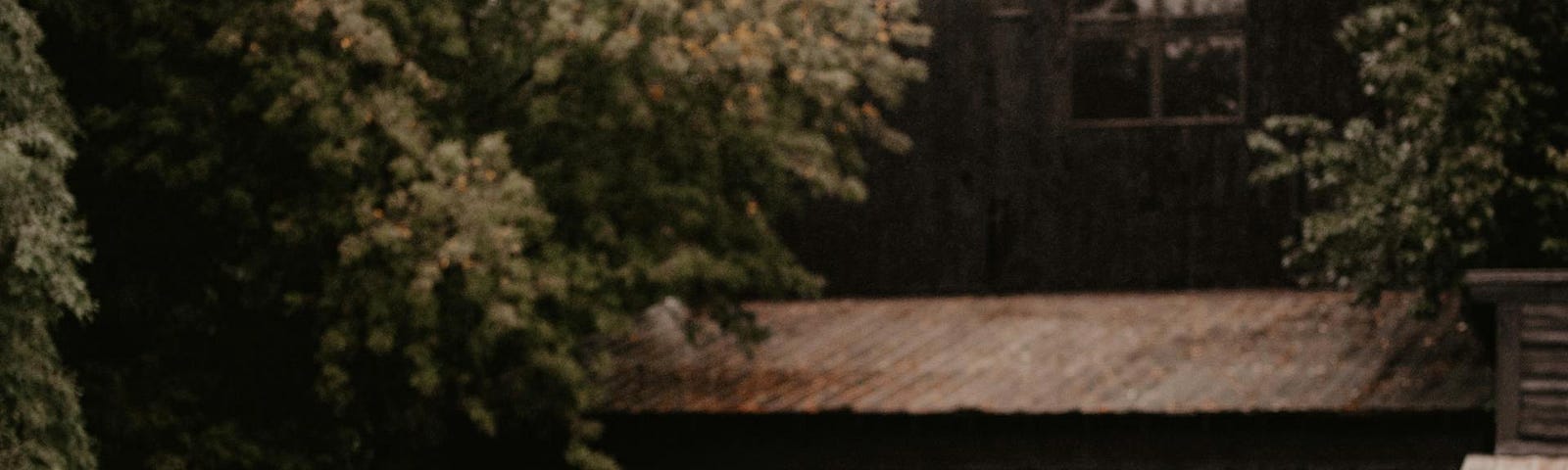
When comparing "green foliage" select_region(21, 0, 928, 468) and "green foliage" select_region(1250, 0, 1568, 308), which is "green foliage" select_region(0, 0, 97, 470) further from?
"green foliage" select_region(1250, 0, 1568, 308)

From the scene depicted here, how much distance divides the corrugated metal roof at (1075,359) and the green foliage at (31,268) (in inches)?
219

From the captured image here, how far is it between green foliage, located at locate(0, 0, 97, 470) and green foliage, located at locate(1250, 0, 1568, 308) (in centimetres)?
886

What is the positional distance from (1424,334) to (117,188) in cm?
1025

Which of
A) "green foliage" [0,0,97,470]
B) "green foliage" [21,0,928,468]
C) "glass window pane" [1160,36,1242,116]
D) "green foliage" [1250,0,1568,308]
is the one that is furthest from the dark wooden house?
"green foliage" [0,0,97,470]

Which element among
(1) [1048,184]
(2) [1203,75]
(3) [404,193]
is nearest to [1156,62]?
(2) [1203,75]

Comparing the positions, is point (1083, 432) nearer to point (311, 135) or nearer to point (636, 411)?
point (636, 411)

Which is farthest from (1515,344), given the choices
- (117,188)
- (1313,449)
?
(117,188)

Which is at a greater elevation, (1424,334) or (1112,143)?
(1112,143)

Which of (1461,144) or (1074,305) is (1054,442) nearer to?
(1074,305)

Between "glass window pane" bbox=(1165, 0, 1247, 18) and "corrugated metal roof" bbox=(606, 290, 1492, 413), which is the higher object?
"glass window pane" bbox=(1165, 0, 1247, 18)

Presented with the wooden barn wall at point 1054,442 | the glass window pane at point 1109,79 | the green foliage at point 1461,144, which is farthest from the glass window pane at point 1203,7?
the wooden barn wall at point 1054,442

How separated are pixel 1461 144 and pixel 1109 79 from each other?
18.8 ft

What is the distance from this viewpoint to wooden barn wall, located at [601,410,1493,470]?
826 inches

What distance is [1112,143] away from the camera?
2459cm
